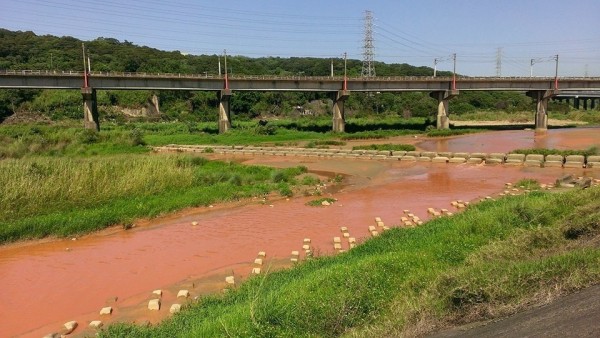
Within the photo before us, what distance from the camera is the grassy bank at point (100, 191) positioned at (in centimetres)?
1675

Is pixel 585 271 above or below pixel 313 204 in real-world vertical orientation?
above

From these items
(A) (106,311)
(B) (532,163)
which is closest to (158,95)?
(B) (532,163)

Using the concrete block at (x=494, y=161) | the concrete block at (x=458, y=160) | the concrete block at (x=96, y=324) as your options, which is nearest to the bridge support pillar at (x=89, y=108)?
the concrete block at (x=458, y=160)

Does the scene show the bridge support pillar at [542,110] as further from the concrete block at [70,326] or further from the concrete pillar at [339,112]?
the concrete block at [70,326]

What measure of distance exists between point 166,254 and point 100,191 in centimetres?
772

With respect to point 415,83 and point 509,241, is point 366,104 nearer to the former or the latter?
point 415,83

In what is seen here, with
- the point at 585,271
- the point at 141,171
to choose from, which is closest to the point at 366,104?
the point at 141,171

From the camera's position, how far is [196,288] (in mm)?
11297

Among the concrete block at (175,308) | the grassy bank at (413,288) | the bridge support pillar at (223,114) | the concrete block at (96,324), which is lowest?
the concrete block at (96,324)

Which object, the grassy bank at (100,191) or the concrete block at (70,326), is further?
the grassy bank at (100,191)

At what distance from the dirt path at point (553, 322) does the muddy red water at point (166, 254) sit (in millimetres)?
6401

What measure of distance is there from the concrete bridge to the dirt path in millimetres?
57633

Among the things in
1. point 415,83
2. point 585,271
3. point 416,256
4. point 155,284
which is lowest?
point 155,284

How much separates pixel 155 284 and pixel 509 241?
8.37 meters
